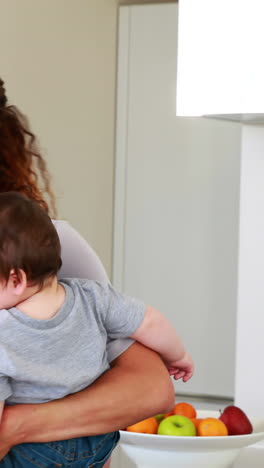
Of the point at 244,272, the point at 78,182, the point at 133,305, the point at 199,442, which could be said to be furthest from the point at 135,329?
the point at 78,182

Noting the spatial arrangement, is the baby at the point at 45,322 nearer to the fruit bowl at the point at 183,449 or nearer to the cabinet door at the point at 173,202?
the fruit bowl at the point at 183,449

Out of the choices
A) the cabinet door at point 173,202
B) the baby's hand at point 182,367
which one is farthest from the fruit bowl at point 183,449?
the cabinet door at point 173,202

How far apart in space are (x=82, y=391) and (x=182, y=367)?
0.83ft

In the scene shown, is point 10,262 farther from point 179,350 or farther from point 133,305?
point 179,350

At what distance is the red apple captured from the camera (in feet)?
6.43

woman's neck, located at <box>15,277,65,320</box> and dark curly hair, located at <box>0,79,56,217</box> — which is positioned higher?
dark curly hair, located at <box>0,79,56,217</box>

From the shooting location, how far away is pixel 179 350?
4.38 ft

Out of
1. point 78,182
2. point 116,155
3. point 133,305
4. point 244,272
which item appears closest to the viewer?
point 133,305

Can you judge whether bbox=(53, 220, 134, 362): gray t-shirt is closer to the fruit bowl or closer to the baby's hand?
the baby's hand

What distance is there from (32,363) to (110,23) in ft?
9.49

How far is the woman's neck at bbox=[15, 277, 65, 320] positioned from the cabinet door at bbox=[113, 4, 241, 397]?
2.55 meters

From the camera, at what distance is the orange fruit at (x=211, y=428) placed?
6.20ft

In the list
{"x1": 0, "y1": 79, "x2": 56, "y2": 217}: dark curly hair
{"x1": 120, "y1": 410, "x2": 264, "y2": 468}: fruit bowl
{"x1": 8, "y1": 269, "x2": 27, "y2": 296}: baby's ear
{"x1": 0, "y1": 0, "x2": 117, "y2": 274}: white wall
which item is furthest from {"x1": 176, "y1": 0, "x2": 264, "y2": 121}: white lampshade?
{"x1": 0, "y1": 0, "x2": 117, "y2": 274}: white wall

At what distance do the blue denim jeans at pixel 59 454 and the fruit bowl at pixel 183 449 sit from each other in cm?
58
